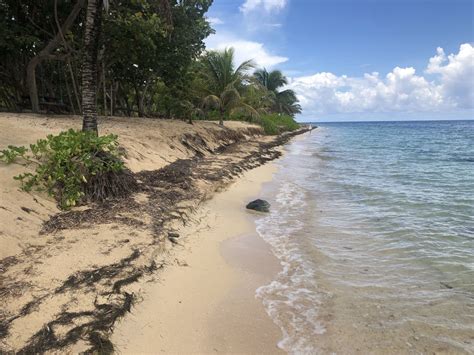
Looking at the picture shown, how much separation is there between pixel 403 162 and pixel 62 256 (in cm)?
1744

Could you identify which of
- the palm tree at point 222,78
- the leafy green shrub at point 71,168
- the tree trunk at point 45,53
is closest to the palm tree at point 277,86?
the palm tree at point 222,78

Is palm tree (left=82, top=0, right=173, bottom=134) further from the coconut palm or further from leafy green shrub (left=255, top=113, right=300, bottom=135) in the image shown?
leafy green shrub (left=255, top=113, right=300, bottom=135)

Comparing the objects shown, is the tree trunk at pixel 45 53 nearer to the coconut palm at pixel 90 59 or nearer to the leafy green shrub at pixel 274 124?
the coconut palm at pixel 90 59

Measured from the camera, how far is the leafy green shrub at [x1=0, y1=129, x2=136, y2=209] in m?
5.10

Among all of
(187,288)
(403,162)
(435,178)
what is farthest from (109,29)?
(403,162)

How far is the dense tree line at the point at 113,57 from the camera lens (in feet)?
37.1

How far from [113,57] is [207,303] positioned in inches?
500

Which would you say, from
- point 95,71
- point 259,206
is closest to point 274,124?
point 259,206

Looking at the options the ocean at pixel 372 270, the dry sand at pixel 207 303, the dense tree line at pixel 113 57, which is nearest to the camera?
the dry sand at pixel 207 303

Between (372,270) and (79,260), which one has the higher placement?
(79,260)

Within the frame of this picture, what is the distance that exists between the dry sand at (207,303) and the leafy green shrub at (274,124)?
2068cm

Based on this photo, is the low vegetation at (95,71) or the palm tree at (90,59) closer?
the low vegetation at (95,71)

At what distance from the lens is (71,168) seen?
5.29m

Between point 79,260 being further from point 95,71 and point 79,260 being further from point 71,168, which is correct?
point 95,71
